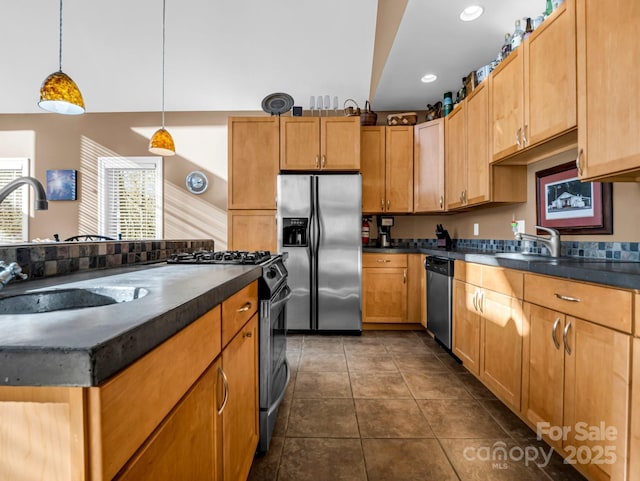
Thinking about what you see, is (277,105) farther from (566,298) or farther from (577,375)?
(577,375)

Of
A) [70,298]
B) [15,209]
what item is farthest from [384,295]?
[15,209]

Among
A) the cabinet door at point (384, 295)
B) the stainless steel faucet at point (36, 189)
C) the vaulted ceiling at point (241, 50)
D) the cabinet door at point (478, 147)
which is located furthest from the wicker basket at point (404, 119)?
the stainless steel faucet at point (36, 189)

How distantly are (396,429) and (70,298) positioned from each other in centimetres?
163

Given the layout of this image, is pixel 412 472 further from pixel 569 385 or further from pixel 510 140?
pixel 510 140

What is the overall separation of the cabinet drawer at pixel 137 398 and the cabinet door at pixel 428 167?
3314 millimetres

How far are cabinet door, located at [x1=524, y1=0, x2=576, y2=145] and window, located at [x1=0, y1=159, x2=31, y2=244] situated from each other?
20.4 feet

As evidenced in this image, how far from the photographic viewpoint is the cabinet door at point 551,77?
67.3 inches

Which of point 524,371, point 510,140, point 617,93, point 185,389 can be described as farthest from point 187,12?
point 524,371

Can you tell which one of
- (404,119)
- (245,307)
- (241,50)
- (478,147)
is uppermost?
(241,50)

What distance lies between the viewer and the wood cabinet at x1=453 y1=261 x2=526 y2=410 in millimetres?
1806

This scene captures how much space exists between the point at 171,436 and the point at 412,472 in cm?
125

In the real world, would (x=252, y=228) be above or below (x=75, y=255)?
above

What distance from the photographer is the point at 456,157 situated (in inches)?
128

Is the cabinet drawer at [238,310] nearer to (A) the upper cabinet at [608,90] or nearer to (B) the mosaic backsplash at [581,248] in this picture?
(A) the upper cabinet at [608,90]
